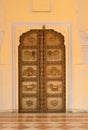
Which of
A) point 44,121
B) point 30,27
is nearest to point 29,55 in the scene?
point 30,27

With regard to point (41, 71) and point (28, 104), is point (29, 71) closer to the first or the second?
point (41, 71)

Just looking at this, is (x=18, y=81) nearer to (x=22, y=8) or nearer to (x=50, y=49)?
(x=50, y=49)

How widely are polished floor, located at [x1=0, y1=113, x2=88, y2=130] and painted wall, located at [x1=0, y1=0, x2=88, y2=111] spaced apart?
62 centimetres

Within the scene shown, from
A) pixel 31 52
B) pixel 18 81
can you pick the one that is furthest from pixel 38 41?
pixel 18 81

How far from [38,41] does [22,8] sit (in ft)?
3.22

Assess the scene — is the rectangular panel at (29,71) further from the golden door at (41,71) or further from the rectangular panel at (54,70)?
the rectangular panel at (54,70)

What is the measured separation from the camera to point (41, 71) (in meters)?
12.0

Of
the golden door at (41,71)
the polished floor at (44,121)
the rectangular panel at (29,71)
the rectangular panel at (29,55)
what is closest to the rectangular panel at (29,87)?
the golden door at (41,71)

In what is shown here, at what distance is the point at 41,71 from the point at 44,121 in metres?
2.23

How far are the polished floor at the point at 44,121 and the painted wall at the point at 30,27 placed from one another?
0.62 metres

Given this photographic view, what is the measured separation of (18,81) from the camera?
11.9 meters

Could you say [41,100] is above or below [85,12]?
below

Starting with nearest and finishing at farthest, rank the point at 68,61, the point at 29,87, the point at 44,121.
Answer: the point at 44,121 → the point at 68,61 → the point at 29,87

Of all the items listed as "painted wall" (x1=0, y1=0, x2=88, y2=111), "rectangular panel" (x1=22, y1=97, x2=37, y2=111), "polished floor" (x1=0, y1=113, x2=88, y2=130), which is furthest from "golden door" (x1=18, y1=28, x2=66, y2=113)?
"polished floor" (x1=0, y1=113, x2=88, y2=130)
